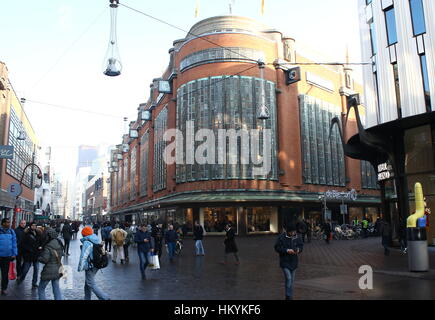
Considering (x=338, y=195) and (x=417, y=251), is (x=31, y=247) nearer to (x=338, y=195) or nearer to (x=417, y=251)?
(x=417, y=251)

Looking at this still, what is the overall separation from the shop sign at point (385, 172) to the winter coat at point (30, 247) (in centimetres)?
1839

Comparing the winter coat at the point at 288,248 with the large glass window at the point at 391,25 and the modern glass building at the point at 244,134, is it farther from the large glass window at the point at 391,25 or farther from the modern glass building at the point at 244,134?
the modern glass building at the point at 244,134

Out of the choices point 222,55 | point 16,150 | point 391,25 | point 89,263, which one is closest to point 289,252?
point 89,263

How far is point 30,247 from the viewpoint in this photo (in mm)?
10797

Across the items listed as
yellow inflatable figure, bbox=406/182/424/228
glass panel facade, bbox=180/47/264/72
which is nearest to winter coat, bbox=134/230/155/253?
yellow inflatable figure, bbox=406/182/424/228

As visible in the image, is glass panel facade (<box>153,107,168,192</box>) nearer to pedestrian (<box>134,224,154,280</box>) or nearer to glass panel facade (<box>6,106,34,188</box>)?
glass panel facade (<box>6,106,34,188</box>)

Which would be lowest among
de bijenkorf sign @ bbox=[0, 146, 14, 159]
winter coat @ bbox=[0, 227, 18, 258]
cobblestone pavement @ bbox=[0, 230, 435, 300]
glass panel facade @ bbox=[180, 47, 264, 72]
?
cobblestone pavement @ bbox=[0, 230, 435, 300]

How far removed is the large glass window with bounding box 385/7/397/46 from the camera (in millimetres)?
20531

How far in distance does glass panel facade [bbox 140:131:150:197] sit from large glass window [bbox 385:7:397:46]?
4362 cm

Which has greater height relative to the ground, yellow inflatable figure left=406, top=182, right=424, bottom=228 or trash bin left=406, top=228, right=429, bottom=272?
yellow inflatable figure left=406, top=182, right=424, bottom=228

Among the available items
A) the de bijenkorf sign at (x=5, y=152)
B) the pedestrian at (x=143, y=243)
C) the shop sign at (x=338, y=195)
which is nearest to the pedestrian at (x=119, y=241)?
the pedestrian at (x=143, y=243)

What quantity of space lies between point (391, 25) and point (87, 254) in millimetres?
19672

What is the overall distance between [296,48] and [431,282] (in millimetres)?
40659
